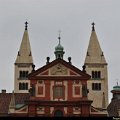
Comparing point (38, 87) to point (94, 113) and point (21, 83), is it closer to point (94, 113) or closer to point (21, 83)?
point (94, 113)

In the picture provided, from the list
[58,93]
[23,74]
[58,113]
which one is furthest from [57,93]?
[23,74]

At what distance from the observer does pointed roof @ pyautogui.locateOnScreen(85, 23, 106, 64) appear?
83000mm

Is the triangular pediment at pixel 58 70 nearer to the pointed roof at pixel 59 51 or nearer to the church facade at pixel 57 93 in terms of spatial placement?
the church facade at pixel 57 93

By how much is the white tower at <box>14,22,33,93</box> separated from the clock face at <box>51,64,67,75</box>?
69.5ft

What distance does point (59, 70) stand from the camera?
203ft

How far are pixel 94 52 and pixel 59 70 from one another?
76.1 feet

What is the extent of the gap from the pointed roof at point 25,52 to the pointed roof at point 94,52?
10236 millimetres

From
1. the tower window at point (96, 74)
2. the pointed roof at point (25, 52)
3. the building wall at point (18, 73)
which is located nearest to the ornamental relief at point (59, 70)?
the tower window at point (96, 74)

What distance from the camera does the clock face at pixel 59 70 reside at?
6175 centimetres

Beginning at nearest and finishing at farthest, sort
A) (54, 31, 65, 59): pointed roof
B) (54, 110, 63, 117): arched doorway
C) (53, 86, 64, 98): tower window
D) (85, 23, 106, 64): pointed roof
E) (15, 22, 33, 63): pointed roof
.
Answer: (54, 110, 63, 117): arched doorway → (53, 86, 64, 98): tower window → (54, 31, 65, 59): pointed roof → (85, 23, 106, 64): pointed roof → (15, 22, 33, 63): pointed roof

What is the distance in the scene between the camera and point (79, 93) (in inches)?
2415

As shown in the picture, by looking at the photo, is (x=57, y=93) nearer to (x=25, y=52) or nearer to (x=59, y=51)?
(x=59, y=51)

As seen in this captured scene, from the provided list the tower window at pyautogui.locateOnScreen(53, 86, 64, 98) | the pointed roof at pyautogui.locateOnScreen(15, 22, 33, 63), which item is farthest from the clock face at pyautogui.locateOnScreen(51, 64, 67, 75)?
the pointed roof at pyautogui.locateOnScreen(15, 22, 33, 63)

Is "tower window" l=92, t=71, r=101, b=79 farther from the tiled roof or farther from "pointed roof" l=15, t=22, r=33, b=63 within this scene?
the tiled roof
